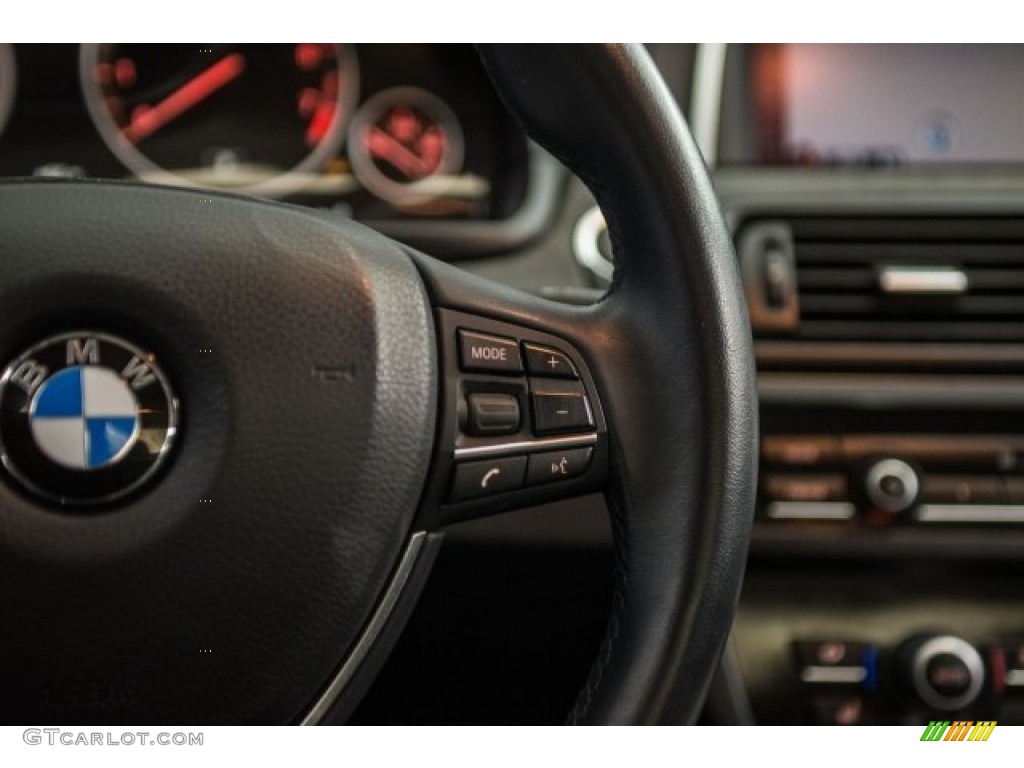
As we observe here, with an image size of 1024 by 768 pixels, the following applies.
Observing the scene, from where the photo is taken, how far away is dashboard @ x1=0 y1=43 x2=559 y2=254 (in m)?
1.52

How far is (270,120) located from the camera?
1615mm

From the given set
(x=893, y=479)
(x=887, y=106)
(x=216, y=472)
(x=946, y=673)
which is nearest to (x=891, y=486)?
(x=893, y=479)

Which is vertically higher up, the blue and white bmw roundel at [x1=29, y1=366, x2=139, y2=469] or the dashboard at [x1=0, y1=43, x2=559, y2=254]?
the dashboard at [x1=0, y1=43, x2=559, y2=254]

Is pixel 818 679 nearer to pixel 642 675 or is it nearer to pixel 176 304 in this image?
pixel 642 675

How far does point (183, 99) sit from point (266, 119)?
0.35 ft

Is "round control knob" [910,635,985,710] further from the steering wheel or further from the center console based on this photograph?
the steering wheel

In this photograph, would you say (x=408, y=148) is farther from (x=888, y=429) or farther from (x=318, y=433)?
(x=318, y=433)

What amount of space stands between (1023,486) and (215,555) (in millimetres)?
768

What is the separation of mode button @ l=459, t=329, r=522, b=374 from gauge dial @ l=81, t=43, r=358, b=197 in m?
0.99

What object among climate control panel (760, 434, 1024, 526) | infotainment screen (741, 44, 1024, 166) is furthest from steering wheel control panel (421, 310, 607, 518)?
infotainment screen (741, 44, 1024, 166)
